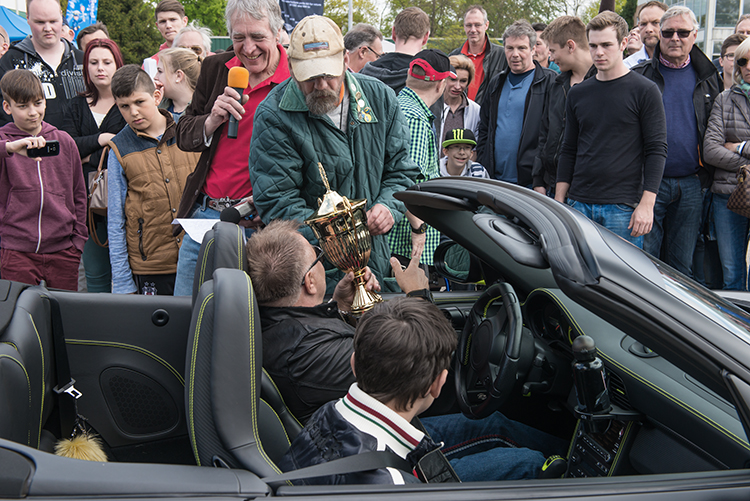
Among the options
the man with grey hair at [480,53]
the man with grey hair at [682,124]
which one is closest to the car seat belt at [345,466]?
the man with grey hair at [682,124]

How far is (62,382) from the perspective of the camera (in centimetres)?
220

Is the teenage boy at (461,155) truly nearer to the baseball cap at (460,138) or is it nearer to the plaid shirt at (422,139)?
the baseball cap at (460,138)

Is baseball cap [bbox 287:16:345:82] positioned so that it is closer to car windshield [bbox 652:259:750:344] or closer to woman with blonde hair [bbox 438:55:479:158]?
car windshield [bbox 652:259:750:344]

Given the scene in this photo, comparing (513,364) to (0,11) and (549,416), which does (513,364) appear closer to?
(549,416)

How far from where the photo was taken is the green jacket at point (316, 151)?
110 inches

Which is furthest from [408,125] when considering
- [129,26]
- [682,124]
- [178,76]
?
[129,26]

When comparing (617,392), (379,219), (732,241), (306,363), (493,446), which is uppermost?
(379,219)

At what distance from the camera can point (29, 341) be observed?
1.86m

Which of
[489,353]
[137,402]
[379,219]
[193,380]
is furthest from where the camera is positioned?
[379,219]

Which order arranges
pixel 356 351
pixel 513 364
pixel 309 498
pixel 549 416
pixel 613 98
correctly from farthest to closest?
pixel 613 98 < pixel 549 416 < pixel 513 364 < pixel 356 351 < pixel 309 498

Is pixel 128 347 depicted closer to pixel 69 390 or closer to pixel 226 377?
pixel 69 390

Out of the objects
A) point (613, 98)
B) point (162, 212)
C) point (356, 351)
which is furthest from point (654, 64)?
point (356, 351)

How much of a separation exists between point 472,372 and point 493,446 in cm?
34

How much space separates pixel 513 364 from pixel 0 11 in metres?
16.5
